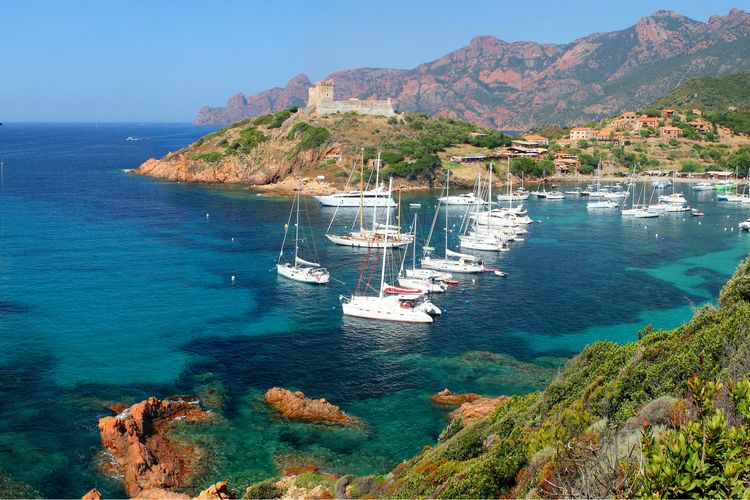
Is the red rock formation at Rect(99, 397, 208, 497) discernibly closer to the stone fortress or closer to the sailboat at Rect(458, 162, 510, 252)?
the sailboat at Rect(458, 162, 510, 252)

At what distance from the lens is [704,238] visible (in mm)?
79688

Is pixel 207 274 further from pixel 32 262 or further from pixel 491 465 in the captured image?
pixel 491 465

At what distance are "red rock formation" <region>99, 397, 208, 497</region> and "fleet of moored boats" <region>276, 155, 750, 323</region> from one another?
19.7 meters

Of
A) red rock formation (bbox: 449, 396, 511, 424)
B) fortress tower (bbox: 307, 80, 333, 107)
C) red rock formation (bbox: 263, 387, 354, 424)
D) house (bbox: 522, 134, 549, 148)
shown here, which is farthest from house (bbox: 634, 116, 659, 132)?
red rock formation (bbox: 263, 387, 354, 424)

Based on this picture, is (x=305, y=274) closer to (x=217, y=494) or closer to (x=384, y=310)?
(x=384, y=310)

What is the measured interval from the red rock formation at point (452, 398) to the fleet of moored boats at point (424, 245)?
1229cm

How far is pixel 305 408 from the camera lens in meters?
32.1

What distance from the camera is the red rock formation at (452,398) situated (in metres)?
34.0

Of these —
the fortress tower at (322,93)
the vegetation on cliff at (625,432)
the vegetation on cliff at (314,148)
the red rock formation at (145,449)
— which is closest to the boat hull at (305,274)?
the red rock formation at (145,449)

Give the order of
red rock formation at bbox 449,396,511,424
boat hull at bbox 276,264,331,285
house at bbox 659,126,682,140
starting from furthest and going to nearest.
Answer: house at bbox 659,126,682,140 → boat hull at bbox 276,264,331,285 → red rock formation at bbox 449,396,511,424

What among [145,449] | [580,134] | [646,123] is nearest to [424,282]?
[145,449]

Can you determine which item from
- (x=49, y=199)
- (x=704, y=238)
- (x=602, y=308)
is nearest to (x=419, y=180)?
(x=704, y=238)

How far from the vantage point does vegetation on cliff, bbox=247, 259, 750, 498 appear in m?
9.00

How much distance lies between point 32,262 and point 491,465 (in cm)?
5746
